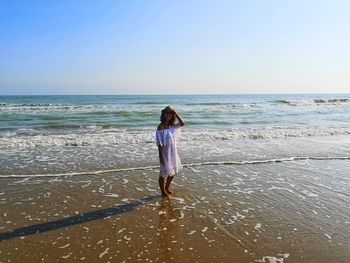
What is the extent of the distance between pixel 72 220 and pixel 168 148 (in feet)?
7.66

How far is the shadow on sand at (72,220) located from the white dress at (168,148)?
0.73 metres

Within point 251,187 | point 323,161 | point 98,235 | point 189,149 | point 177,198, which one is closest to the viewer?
point 98,235

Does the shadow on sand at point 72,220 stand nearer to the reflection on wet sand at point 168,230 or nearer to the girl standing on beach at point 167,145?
the reflection on wet sand at point 168,230

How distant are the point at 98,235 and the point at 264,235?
8.24ft

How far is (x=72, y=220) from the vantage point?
Result: 5629 millimetres

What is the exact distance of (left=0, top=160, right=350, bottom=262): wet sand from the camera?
14.8 ft

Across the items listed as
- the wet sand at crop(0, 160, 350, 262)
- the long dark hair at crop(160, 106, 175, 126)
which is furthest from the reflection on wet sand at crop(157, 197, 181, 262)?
the long dark hair at crop(160, 106, 175, 126)

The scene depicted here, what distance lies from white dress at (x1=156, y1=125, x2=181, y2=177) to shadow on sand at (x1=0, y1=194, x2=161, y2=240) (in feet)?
2.41

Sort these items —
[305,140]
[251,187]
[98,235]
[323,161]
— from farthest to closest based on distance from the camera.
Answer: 1. [305,140]
2. [323,161]
3. [251,187]
4. [98,235]

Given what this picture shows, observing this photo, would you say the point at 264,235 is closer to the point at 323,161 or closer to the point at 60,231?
the point at 60,231

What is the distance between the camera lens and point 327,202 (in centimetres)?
654

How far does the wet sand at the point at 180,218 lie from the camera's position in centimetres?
450

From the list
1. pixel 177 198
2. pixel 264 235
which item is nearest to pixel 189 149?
pixel 177 198

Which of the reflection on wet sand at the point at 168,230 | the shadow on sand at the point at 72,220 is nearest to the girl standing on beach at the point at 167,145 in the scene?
the reflection on wet sand at the point at 168,230
